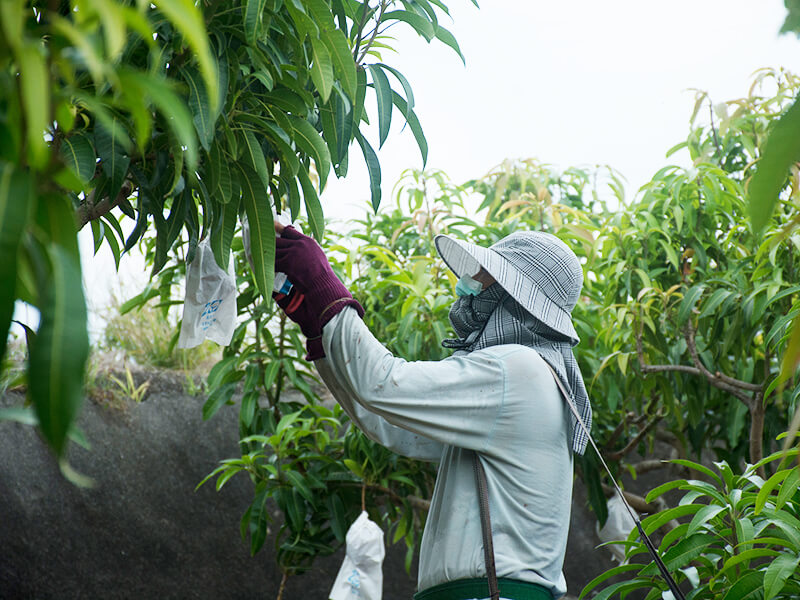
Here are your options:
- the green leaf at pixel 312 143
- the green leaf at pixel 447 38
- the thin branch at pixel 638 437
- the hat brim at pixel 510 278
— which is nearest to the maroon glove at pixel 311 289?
the green leaf at pixel 312 143

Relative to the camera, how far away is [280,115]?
122 cm

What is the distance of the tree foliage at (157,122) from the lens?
457 millimetres

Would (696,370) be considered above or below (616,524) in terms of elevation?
above

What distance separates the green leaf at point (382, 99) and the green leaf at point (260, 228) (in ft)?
0.97

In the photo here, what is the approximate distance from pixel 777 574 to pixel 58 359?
1.11 m

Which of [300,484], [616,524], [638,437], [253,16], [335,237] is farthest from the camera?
[335,237]

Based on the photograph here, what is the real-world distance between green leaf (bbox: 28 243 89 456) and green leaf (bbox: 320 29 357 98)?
72cm

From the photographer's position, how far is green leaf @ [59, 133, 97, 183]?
41.0 inches

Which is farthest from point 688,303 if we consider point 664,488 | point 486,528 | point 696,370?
point 486,528

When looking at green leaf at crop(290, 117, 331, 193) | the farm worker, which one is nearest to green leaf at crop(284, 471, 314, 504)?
the farm worker

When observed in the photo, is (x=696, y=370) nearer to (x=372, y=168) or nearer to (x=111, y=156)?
(x=372, y=168)

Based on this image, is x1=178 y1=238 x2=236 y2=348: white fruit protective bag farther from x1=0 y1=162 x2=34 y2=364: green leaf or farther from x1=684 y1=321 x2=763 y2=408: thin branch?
x1=684 y1=321 x2=763 y2=408: thin branch

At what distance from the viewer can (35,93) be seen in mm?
452

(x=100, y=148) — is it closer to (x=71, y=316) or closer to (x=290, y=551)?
(x=71, y=316)
